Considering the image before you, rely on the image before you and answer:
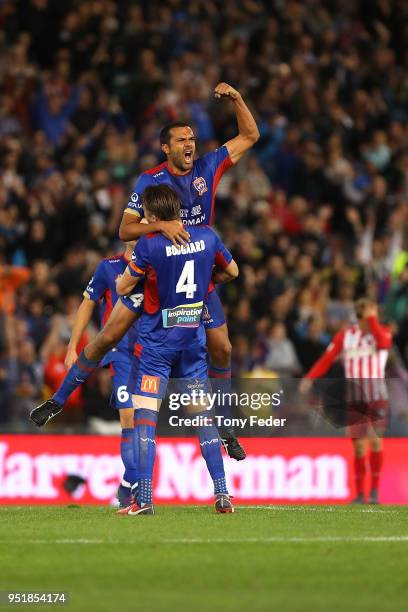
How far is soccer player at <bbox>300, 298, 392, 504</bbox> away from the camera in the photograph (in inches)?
506

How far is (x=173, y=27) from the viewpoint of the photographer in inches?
888

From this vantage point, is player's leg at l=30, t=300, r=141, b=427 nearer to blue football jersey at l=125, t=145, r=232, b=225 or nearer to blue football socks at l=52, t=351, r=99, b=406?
blue football socks at l=52, t=351, r=99, b=406

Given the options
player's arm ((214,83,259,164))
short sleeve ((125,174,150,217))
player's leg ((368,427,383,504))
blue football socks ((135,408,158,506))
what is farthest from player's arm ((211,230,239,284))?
player's leg ((368,427,383,504))

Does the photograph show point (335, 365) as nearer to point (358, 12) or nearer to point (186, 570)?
point (186, 570)

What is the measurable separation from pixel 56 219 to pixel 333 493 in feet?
19.9

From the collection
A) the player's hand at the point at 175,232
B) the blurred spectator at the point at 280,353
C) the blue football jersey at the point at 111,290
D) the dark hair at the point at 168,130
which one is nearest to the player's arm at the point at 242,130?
the dark hair at the point at 168,130

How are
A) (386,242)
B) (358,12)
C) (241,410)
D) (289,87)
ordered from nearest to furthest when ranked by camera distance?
(241,410), (386,242), (289,87), (358,12)

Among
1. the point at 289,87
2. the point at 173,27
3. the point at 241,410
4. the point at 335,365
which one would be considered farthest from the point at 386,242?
the point at 241,410

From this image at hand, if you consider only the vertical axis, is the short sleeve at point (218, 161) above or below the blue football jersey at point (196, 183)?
above

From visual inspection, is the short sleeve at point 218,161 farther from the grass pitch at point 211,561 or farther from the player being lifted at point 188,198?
the grass pitch at point 211,561

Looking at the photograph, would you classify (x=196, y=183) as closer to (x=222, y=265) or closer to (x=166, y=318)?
(x=222, y=265)

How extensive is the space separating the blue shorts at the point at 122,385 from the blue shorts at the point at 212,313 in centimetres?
105

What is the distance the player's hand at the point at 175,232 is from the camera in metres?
9.49

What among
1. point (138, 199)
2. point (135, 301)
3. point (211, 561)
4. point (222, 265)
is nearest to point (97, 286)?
point (138, 199)
